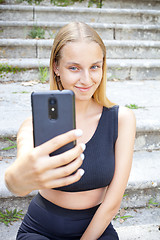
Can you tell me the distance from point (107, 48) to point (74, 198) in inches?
107

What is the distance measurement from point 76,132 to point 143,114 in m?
1.72

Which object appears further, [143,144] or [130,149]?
[143,144]

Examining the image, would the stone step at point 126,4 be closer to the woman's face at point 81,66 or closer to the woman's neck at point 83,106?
the woman's neck at point 83,106

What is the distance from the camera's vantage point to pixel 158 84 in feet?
11.3

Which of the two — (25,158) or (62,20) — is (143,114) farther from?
(62,20)

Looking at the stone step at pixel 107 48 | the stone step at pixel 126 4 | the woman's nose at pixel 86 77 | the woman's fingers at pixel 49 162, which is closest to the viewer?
the woman's fingers at pixel 49 162

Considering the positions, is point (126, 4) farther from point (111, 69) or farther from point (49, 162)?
point (49, 162)

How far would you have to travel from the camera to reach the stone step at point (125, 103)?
2.23 meters

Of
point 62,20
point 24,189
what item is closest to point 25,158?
point 24,189

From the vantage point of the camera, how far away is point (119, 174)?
4.66ft

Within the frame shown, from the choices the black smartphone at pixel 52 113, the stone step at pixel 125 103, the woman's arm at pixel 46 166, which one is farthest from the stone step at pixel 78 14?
the woman's arm at pixel 46 166

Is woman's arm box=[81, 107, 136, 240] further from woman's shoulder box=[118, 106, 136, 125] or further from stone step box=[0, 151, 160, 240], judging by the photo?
stone step box=[0, 151, 160, 240]

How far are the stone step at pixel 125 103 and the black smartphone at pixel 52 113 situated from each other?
115 centimetres

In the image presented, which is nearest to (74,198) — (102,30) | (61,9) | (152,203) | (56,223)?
Answer: (56,223)
